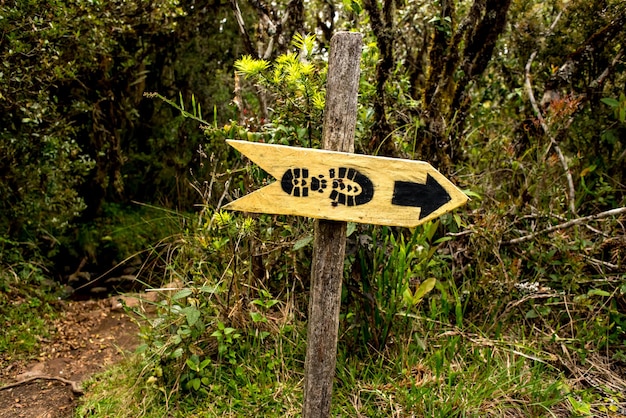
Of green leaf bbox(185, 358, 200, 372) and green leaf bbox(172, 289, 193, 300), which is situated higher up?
green leaf bbox(172, 289, 193, 300)

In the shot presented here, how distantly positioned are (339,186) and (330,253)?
27 centimetres

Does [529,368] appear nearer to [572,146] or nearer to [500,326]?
[500,326]

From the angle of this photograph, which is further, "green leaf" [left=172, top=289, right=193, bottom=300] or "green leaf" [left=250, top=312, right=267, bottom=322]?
"green leaf" [left=250, top=312, right=267, bottom=322]

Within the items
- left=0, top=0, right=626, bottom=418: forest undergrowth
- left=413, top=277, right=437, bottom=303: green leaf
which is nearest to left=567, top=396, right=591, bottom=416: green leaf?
left=0, top=0, right=626, bottom=418: forest undergrowth

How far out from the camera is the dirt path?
2.65 m

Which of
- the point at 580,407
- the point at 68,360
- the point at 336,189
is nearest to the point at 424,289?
the point at 580,407

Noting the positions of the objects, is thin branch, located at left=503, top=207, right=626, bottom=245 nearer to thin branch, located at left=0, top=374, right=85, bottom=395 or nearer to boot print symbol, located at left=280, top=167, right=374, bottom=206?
boot print symbol, located at left=280, top=167, right=374, bottom=206

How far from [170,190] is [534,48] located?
368 cm

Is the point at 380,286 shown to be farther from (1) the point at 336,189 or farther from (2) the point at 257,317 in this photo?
(1) the point at 336,189

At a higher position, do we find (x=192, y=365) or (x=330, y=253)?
(x=330, y=253)

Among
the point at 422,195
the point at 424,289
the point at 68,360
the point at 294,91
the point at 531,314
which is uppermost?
the point at 294,91

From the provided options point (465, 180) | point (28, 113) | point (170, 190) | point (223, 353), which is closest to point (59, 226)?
point (28, 113)

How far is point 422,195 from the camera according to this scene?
5.96 ft

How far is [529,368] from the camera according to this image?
8.37 ft
